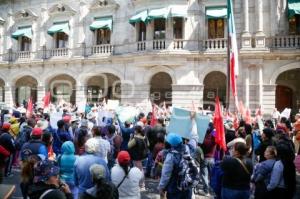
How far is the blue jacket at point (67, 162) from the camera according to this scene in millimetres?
6570

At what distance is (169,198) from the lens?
619 cm

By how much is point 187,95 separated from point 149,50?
343 centimetres

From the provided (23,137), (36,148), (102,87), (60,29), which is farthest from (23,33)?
(36,148)

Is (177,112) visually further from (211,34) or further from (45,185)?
(211,34)

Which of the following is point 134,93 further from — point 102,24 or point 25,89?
point 25,89

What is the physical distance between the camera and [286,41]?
789 inches

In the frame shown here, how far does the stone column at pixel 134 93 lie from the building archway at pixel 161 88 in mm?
910

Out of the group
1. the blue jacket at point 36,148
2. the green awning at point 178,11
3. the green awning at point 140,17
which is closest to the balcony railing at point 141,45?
the green awning at point 140,17

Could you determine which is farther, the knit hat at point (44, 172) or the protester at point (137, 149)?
the protester at point (137, 149)

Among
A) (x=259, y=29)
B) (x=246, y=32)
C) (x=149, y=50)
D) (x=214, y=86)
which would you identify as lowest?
(x=214, y=86)

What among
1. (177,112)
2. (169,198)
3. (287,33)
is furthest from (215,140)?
(287,33)

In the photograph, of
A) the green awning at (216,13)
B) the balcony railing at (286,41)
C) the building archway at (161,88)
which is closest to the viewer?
the balcony railing at (286,41)

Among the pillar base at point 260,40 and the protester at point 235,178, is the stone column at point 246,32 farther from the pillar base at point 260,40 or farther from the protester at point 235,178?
the protester at point 235,178

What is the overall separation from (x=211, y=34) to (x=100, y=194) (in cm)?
1854
